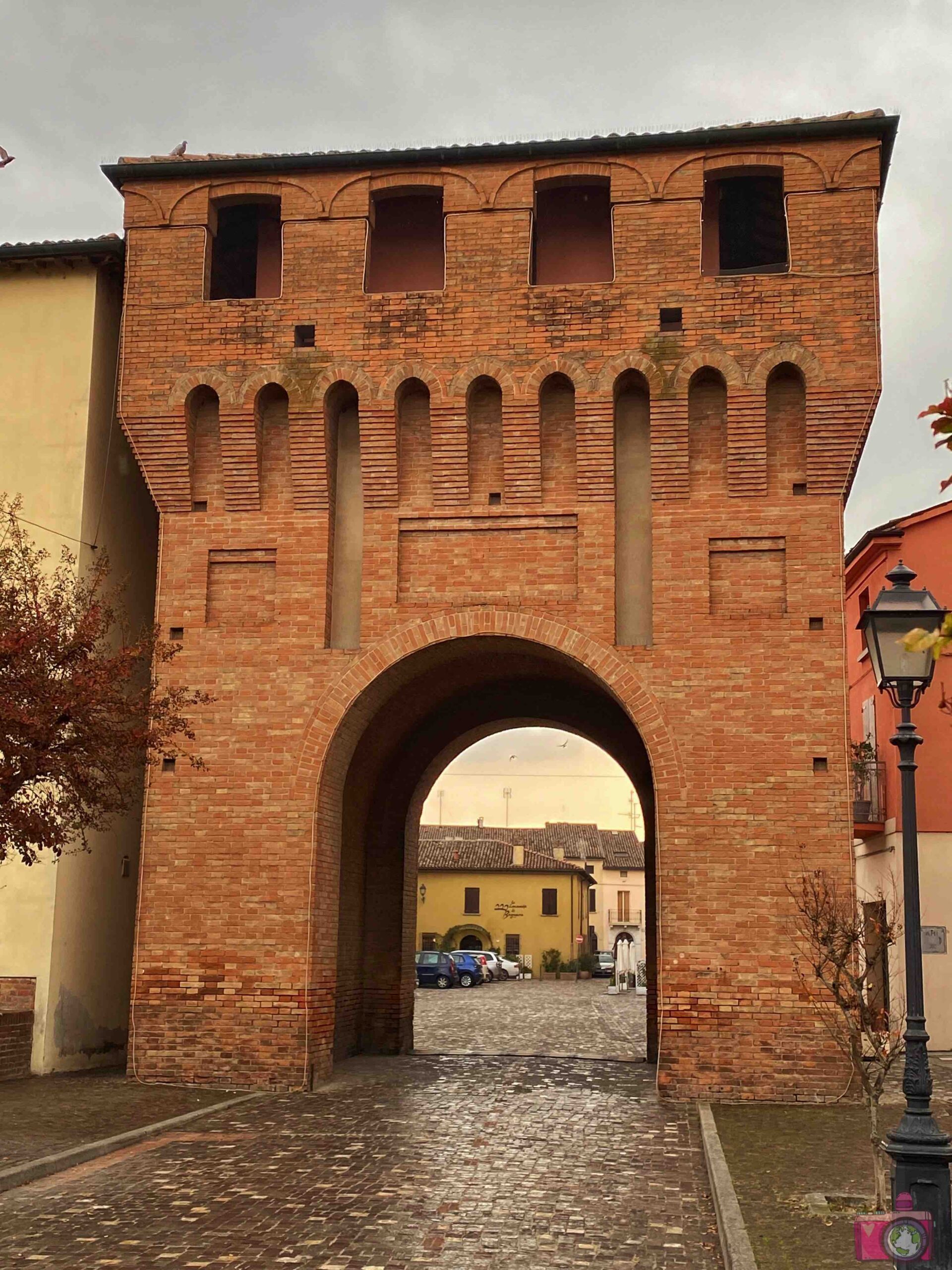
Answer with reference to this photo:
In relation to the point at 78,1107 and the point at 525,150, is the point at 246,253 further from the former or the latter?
the point at 78,1107

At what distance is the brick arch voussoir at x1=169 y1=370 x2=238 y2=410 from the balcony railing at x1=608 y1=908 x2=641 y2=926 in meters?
65.8

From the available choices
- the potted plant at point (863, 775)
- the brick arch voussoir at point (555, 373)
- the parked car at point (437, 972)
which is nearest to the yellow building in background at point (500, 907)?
the parked car at point (437, 972)

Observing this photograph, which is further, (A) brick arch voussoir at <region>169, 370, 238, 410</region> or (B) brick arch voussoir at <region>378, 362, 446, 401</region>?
(A) brick arch voussoir at <region>169, 370, 238, 410</region>

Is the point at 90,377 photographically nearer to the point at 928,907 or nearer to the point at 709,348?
the point at 709,348

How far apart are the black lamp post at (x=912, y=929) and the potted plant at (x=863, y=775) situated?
15.3 meters

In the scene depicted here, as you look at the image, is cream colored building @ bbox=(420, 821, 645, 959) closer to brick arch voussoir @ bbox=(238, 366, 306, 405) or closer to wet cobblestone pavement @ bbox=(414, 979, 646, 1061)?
wet cobblestone pavement @ bbox=(414, 979, 646, 1061)

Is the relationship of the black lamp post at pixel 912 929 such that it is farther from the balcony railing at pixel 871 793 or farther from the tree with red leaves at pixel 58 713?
the balcony railing at pixel 871 793

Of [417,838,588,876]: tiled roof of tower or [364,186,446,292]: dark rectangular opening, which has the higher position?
[364,186,446,292]: dark rectangular opening

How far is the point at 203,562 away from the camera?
15.4 m

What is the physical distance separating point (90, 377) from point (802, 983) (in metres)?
10.9

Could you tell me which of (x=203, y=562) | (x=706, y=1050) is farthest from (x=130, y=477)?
(x=706, y=1050)

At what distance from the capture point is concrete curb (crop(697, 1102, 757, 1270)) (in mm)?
7105

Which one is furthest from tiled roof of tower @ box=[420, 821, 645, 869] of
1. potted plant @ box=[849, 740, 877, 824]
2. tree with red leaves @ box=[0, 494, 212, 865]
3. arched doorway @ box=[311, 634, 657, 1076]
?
tree with red leaves @ box=[0, 494, 212, 865]

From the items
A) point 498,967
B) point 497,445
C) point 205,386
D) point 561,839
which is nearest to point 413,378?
point 497,445
